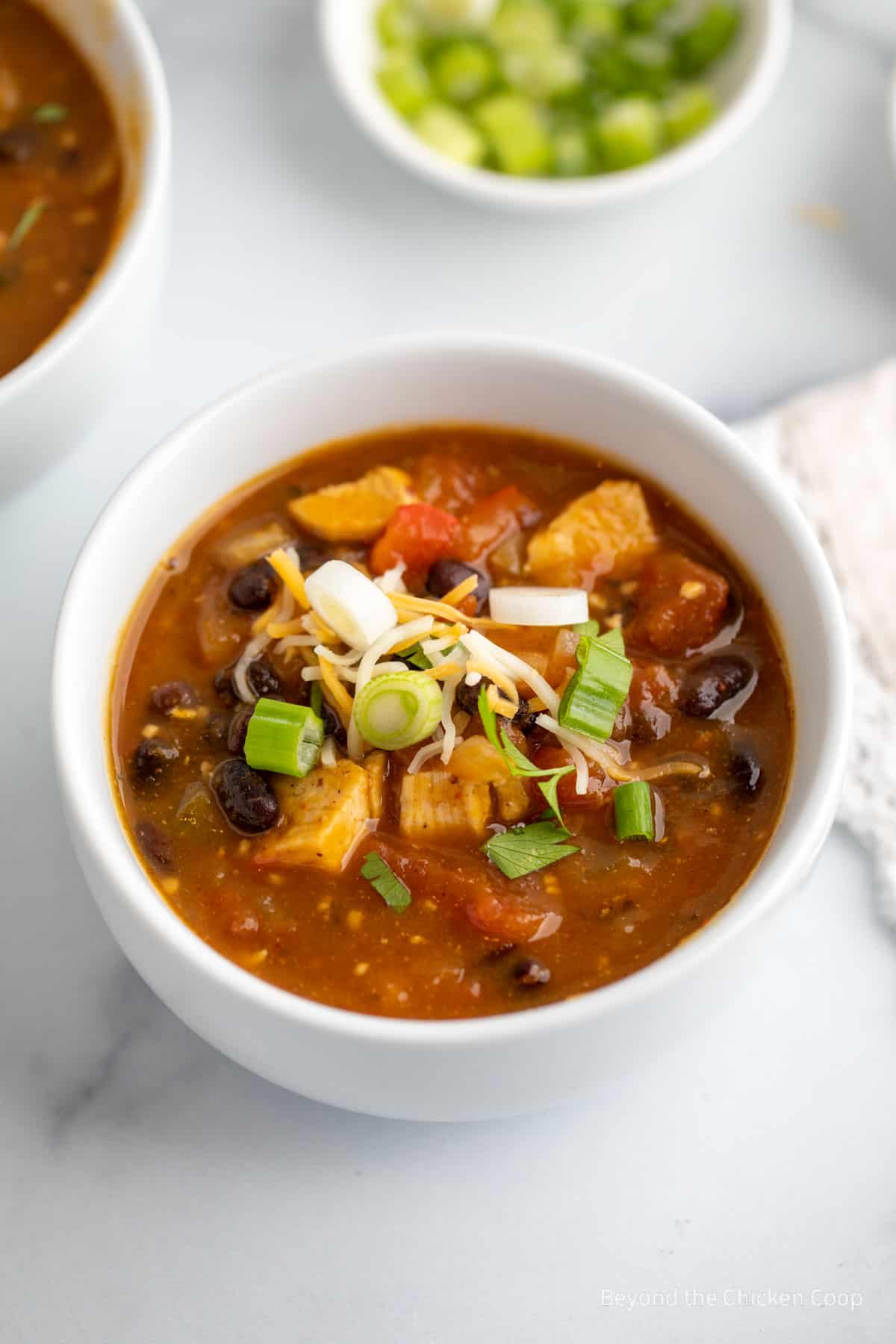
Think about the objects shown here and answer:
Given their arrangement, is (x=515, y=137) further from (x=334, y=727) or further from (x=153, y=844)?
(x=153, y=844)

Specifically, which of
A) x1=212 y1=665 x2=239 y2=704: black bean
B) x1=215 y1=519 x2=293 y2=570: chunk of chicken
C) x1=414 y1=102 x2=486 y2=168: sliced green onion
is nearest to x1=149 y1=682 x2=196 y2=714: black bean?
x1=212 y1=665 x2=239 y2=704: black bean

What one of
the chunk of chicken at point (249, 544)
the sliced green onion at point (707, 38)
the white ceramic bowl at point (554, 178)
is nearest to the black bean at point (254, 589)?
→ the chunk of chicken at point (249, 544)

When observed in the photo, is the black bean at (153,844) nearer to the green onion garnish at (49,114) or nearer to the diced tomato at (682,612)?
the diced tomato at (682,612)

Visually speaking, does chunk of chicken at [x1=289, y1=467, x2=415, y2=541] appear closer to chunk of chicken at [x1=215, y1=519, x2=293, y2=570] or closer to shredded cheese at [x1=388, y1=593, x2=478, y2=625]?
chunk of chicken at [x1=215, y1=519, x2=293, y2=570]

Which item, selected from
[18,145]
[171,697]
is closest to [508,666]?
[171,697]

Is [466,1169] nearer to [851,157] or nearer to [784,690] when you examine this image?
[784,690]

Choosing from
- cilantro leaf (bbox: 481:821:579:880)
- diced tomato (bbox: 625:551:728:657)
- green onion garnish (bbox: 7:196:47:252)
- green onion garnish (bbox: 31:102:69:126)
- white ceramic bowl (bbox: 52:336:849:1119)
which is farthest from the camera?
green onion garnish (bbox: 31:102:69:126)

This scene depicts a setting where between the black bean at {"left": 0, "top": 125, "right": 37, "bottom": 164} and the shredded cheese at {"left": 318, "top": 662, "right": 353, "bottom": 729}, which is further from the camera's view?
the black bean at {"left": 0, "top": 125, "right": 37, "bottom": 164}

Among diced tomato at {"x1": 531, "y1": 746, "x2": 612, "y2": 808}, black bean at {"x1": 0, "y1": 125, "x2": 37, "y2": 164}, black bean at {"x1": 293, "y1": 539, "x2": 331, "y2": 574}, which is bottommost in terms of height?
black bean at {"x1": 293, "y1": 539, "x2": 331, "y2": 574}
